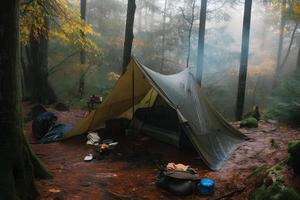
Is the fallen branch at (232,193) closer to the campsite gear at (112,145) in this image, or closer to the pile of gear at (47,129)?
the campsite gear at (112,145)

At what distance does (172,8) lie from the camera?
72.9ft

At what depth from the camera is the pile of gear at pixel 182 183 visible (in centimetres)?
502

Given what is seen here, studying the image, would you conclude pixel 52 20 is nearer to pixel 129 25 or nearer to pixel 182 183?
pixel 129 25

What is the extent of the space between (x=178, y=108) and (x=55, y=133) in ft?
12.5

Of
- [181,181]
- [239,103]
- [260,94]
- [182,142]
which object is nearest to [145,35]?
[260,94]

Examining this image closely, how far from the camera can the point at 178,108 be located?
22.9 feet

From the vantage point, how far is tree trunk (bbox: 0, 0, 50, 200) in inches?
156

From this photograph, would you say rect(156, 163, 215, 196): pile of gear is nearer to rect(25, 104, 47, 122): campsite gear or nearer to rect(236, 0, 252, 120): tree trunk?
rect(236, 0, 252, 120): tree trunk

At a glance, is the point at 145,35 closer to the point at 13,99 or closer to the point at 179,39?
the point at 179,39

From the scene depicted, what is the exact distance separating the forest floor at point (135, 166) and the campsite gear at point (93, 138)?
0.53 ft

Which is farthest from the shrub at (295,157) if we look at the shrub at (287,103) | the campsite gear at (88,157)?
the shrub at (287,103)

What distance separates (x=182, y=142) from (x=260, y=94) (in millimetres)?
15716

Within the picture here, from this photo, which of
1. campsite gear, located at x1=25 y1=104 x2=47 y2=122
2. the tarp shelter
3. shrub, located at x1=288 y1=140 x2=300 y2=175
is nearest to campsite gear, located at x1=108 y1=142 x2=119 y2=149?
the tarp shelter

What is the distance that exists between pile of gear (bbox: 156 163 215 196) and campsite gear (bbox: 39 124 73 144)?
4.01 m
